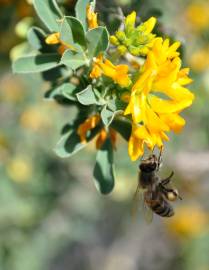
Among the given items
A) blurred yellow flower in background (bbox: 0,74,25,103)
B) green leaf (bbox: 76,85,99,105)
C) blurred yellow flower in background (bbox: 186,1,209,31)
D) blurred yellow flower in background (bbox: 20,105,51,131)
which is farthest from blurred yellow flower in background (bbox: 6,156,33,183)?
green leaf (bbox: 76,85,99,105)

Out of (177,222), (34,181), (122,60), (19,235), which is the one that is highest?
(177,222)

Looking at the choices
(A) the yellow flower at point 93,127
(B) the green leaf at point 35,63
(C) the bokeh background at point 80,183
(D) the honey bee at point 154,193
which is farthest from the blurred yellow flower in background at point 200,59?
(B) the green leaf at point 35,63

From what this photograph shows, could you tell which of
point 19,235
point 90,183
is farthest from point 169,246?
point 19,235

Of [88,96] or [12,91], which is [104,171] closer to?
[88,96]

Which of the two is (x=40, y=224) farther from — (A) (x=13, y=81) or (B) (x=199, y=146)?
(B) (x=199, y=146)

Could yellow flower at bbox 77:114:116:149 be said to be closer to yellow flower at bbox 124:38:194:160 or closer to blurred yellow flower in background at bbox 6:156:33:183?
yellow flower at bbox 124:38:194:160

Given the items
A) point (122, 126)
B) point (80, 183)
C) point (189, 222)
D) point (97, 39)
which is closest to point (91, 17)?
point (97, 39)

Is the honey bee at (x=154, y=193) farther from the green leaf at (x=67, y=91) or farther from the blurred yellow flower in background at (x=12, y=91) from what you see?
the blurred yellow flower in background at (x=12, y=91)
